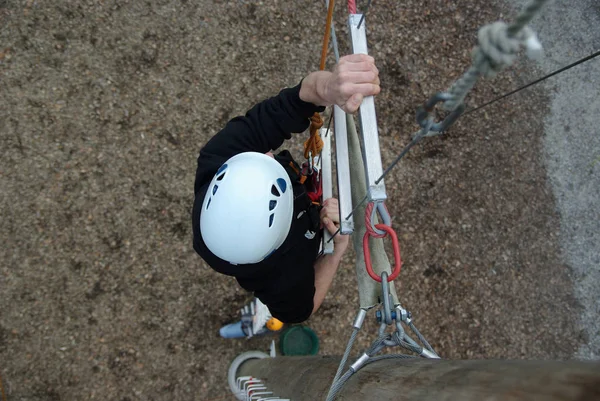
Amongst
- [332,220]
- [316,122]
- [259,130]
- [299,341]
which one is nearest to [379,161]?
[316,122]

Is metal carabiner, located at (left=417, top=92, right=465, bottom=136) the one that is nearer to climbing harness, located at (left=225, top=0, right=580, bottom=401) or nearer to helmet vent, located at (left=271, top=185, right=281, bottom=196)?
climbing harness, located at (left=225, top=0, right=580, bottom=401)

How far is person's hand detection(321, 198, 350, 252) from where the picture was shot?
83.4 inches

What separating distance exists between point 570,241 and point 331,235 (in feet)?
9.46

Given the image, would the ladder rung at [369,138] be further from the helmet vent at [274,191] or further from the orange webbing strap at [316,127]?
the helmet vent at [274,191]

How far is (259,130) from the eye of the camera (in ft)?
6.94

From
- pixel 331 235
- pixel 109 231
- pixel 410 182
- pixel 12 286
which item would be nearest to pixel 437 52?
pixel 410 182

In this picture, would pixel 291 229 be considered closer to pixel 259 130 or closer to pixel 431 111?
pixel 259 130

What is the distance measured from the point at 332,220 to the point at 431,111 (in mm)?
1214

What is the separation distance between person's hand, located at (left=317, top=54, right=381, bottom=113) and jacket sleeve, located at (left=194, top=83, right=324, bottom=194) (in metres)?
0.46

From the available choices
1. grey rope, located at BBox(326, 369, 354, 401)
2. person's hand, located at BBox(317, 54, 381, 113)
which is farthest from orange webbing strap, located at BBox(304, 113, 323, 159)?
grey rope, located at BBox(326, 369, 354, 401)

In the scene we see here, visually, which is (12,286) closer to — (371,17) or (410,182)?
(410,182)

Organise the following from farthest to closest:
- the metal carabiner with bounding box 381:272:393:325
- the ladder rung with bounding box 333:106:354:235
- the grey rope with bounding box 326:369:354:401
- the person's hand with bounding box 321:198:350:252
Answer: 1. the person's hand with bounding box 321:198:350:252
2. the ladder rung with bounding box 333:106:354:235
3. the metal carabiner with bounding box 381:272:393:325
4. the grey rope with bounding box 326:369:354:401

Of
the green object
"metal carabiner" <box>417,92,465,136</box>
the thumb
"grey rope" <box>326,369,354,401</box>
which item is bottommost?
the green object

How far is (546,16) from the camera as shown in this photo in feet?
13.6
